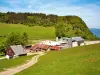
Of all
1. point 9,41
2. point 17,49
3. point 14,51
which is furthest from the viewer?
point 9,41

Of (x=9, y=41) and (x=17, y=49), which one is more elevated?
(x=9, y=41)

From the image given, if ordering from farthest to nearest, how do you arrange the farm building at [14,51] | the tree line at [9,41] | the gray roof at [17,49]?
the tree line at [9,41], the gray roof at [17,49], the farm building at [14,51]

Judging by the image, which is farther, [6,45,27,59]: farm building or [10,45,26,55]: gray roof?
[10,45,26,55]: gray roof

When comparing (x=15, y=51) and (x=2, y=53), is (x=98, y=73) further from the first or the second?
(x=2, y=53)

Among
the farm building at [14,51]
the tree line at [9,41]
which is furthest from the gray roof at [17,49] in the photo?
the tree line at [9,41]

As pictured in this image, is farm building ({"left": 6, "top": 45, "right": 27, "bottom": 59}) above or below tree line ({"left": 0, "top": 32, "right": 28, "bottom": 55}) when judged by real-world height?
below

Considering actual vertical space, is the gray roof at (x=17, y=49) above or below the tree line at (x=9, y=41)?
below

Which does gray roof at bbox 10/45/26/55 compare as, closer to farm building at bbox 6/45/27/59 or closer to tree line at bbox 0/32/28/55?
farm building at bbox 6/45/27/59

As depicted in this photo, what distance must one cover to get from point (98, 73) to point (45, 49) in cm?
10797

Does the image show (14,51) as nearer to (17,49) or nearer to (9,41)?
(17,49)

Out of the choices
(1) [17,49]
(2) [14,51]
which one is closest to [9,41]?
(1) [17,49]

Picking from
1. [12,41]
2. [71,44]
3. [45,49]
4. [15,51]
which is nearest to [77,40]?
[71,44]

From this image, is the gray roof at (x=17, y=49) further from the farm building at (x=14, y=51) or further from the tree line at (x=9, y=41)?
the tree line at (x=9, y=41)

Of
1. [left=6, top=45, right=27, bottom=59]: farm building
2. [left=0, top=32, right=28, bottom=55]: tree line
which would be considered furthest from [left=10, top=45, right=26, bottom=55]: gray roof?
[left=0, top=32, right=28, bottom=55]: tree line
